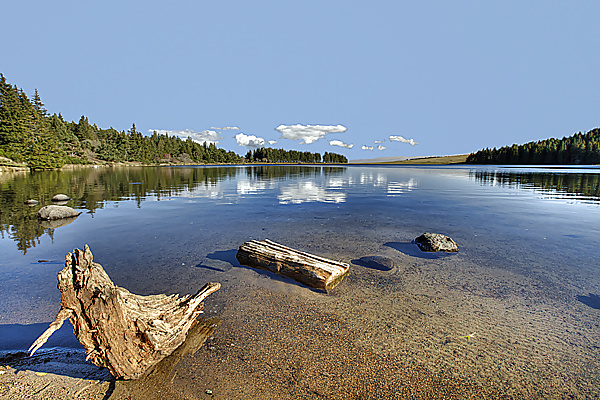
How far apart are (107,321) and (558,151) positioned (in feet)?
735

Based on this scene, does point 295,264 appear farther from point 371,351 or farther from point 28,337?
point 28,337

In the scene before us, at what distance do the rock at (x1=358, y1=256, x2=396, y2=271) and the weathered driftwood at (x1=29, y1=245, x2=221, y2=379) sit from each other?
611 centimetres

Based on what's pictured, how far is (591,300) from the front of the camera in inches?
255

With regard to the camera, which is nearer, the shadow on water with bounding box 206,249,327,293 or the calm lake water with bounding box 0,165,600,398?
the calm lake water with bounding box 0,165,600,398

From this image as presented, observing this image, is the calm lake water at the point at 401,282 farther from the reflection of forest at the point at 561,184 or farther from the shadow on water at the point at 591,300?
the reflection of forest at the point at 561,184

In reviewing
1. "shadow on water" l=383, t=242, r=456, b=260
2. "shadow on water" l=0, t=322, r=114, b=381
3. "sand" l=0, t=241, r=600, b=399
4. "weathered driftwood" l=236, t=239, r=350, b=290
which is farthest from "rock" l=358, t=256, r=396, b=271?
"shadow on water" l=0, t=322, r=114, b=381

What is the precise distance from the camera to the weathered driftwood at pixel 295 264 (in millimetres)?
6922

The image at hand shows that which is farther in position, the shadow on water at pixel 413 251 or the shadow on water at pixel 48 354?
the shadow on water at pixel 413 251

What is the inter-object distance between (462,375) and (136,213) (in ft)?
58.2

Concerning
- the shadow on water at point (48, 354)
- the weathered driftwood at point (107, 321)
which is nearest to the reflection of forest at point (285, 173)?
the shadow on water at point (48, 354)

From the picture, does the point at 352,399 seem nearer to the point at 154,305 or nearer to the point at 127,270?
the point at 154,305

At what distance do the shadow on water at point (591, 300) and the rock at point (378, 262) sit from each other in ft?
14.5

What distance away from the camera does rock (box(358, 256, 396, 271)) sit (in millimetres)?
8314

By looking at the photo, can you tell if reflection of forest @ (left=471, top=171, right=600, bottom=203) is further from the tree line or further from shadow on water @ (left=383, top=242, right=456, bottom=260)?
the tree line
